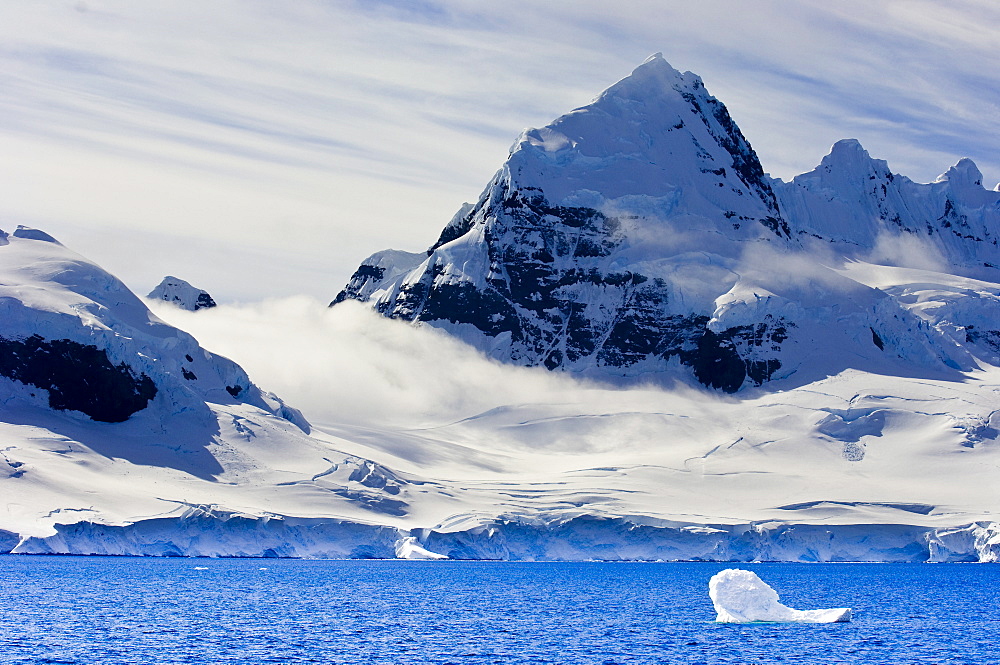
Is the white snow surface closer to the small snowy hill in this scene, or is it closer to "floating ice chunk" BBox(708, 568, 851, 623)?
the small snowy hill

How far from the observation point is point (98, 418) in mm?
118250

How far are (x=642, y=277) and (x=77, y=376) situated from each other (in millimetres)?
86842

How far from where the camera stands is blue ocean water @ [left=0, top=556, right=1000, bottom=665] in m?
50.8

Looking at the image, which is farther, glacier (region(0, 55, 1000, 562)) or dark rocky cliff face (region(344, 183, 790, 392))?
dark rocky cliff face (region(344, 183, 790, 392))

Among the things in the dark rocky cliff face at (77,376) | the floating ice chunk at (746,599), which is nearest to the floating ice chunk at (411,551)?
the dark rocky cliff face at (77,376)

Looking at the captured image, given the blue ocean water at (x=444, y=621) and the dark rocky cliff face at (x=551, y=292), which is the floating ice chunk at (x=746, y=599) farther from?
the dark rocky cliff face at (x=551, y=292)

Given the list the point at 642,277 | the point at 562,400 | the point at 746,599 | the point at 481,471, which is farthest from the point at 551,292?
the point at 746,599

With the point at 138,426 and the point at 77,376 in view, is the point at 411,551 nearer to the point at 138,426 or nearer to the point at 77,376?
the point at 138,426

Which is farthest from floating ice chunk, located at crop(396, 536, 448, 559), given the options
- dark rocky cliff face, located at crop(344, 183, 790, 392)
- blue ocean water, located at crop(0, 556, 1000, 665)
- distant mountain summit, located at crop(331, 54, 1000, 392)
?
dark rocky cliff face, located at crop(344, 183, 790, 392)

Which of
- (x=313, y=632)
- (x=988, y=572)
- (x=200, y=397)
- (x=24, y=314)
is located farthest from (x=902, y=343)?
(x=313, y=632)

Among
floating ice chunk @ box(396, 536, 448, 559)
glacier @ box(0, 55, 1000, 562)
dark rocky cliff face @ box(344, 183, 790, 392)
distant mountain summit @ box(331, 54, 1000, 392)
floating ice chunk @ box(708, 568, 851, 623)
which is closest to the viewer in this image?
floating ice chunk @ box(708, 568, 851, 623)

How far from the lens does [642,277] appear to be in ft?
591

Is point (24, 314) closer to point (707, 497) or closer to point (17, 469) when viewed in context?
point (17, 469)

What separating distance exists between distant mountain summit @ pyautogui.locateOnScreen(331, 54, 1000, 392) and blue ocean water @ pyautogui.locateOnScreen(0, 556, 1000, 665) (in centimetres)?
6973
